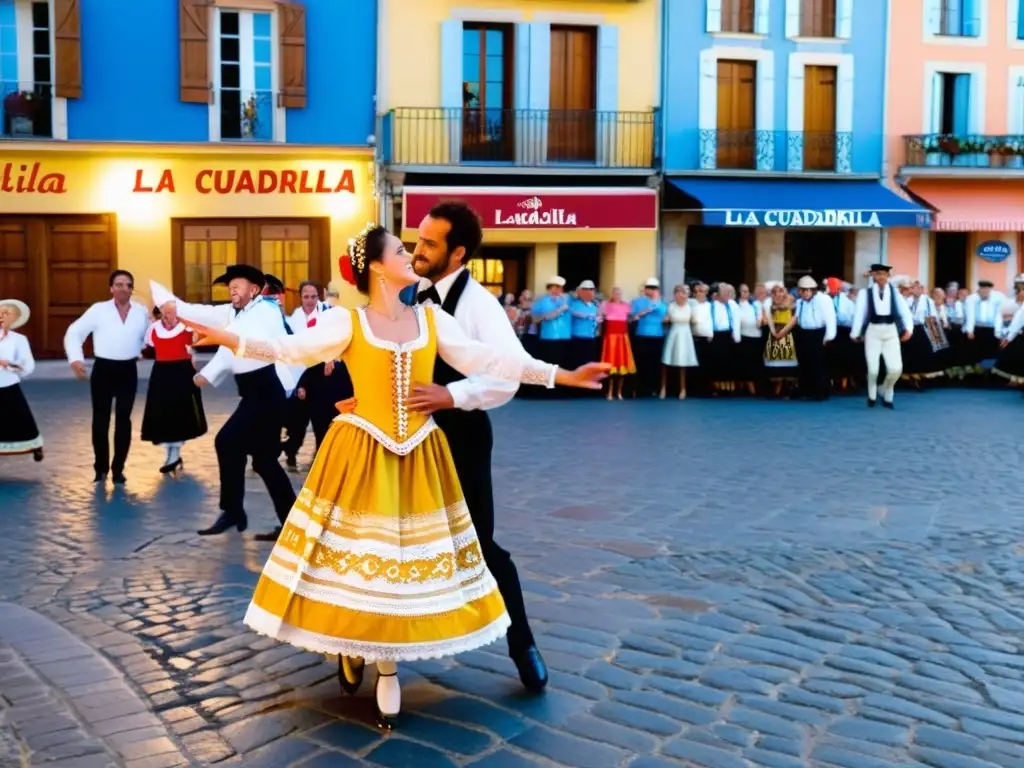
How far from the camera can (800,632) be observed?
6148mm

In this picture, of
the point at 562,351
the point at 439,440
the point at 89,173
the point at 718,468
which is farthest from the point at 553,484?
the point at 89,173

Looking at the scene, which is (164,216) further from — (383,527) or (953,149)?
(383,527)

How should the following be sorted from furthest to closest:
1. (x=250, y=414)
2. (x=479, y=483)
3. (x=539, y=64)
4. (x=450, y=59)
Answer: (x=539, y=64) < (x=450, y=59) < (x=250, y=414) < (x=479, y=483)

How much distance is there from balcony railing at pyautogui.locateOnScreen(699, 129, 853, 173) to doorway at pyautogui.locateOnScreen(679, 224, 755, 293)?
4.54 feet

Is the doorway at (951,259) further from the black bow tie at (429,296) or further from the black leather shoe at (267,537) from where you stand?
the black bow tie at (429,296)

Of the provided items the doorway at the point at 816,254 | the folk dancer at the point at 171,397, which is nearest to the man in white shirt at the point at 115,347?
the folk dancer at the point at 171,397

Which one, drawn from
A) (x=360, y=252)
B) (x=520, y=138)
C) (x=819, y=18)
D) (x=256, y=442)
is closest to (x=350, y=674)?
(x=360, y=252)

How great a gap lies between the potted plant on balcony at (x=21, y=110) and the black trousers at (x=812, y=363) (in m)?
13.9

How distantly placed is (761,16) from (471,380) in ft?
79.4

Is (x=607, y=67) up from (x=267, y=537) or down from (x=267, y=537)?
up

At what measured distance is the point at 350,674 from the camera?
5.12m

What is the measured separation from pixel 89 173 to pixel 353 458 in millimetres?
20861

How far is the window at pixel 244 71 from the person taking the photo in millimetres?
24766

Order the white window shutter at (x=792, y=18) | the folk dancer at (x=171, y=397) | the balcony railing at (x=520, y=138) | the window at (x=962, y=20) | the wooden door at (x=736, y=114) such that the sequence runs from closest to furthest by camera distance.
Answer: the folk dancer at (x=171, y=397) < the balcony railing at (x=520, y=138) < the wooden door at (x=736, y=114) < the white window shutter at (x=792, y=18) < the window at (x=962, y=20)
